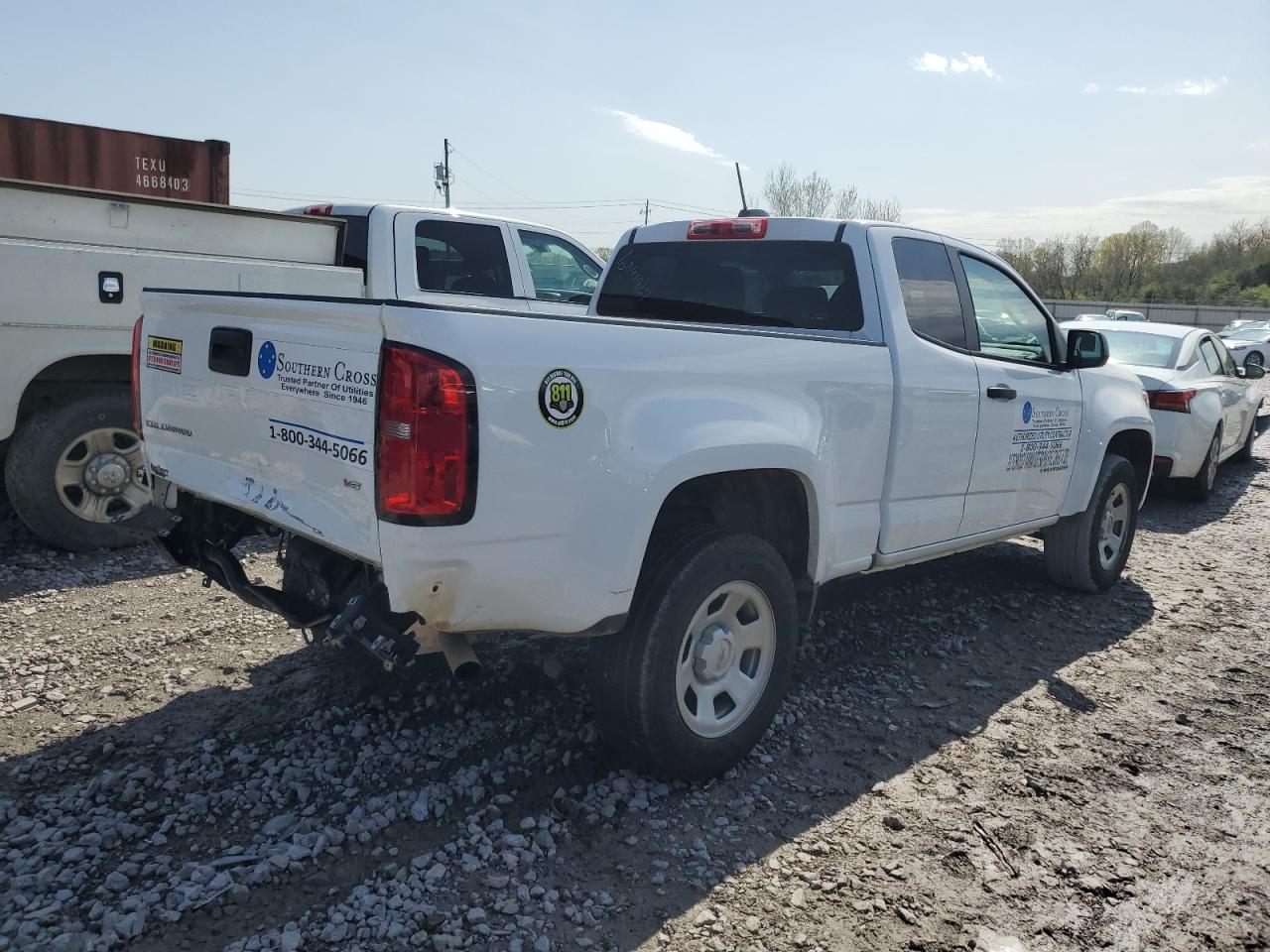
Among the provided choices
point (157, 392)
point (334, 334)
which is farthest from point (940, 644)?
point (157, 392)

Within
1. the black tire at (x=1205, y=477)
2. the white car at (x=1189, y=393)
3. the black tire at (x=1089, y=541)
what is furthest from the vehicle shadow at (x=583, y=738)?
the black tire at (x=1205, y=477)

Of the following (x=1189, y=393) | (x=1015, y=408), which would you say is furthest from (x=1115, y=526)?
(x=1189, y=393)

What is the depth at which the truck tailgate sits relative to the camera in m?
2.54

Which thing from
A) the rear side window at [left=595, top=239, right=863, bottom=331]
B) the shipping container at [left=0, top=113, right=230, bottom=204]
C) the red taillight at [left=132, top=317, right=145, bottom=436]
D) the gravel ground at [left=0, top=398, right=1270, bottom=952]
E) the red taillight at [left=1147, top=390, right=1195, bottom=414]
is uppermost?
the shipping container at [left=0, top=113, right=230, bottom=204]

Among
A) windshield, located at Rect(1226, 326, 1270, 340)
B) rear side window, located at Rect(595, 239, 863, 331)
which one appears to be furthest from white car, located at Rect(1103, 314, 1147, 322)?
rear side window, located at Rect(595, 239, 863, 331)

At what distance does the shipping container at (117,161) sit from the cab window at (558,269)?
4426 mm

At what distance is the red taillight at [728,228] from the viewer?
13.7 ft

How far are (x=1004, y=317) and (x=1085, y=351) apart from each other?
540mm

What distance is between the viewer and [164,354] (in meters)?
3.37

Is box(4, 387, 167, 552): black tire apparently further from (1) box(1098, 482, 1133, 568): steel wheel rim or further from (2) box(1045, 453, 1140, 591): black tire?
(1) box(1098, 482, 1133, 568): steel wheel rim

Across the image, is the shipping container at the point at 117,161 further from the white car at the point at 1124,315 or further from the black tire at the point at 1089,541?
the white car at the point at 1124,315

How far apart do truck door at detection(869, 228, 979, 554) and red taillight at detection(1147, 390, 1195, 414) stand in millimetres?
4734

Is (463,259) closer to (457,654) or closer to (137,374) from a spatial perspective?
(137,374)

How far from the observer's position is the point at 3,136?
30.3ft
